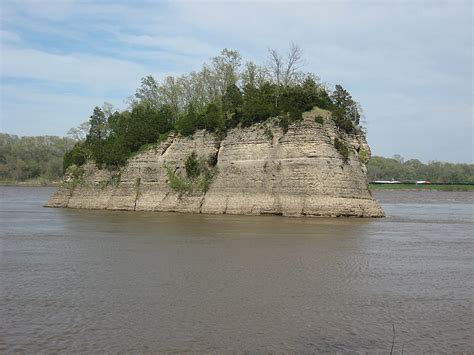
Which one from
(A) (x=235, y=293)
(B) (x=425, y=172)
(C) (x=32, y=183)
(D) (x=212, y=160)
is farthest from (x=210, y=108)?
(B) (x=425, y=172)

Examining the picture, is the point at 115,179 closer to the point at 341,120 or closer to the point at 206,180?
the point at 206,180

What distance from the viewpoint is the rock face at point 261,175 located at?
3853 centimetres

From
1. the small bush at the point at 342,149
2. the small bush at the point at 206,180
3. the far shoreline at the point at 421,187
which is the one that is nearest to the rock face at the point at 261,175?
the small bush at the point at 342,149

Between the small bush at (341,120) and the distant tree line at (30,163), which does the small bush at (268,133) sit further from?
the distant tree line at (30,163)

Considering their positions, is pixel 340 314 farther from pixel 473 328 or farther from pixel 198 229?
pixel 198 229

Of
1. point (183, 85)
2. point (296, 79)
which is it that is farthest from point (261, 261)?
point (183, 85)

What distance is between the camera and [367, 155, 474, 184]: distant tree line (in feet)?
505

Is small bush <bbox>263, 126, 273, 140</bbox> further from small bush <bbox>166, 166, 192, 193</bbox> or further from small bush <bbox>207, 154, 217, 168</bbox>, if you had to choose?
small bush <bbox>166, 166, 192, 193</bbox>

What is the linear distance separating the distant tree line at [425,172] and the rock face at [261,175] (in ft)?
383

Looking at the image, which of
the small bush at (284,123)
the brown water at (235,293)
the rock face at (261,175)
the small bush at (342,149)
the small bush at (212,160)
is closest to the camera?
the brown water at (235,293)

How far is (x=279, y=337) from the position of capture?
10000mm

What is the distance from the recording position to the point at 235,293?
13750 mm

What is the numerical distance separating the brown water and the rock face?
478 inches

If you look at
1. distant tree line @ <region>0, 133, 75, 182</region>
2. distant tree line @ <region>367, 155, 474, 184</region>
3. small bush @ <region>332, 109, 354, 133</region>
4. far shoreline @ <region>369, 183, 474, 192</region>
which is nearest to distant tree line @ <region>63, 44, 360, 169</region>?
small bush @ <region>332, 109, 354, 133</region>
